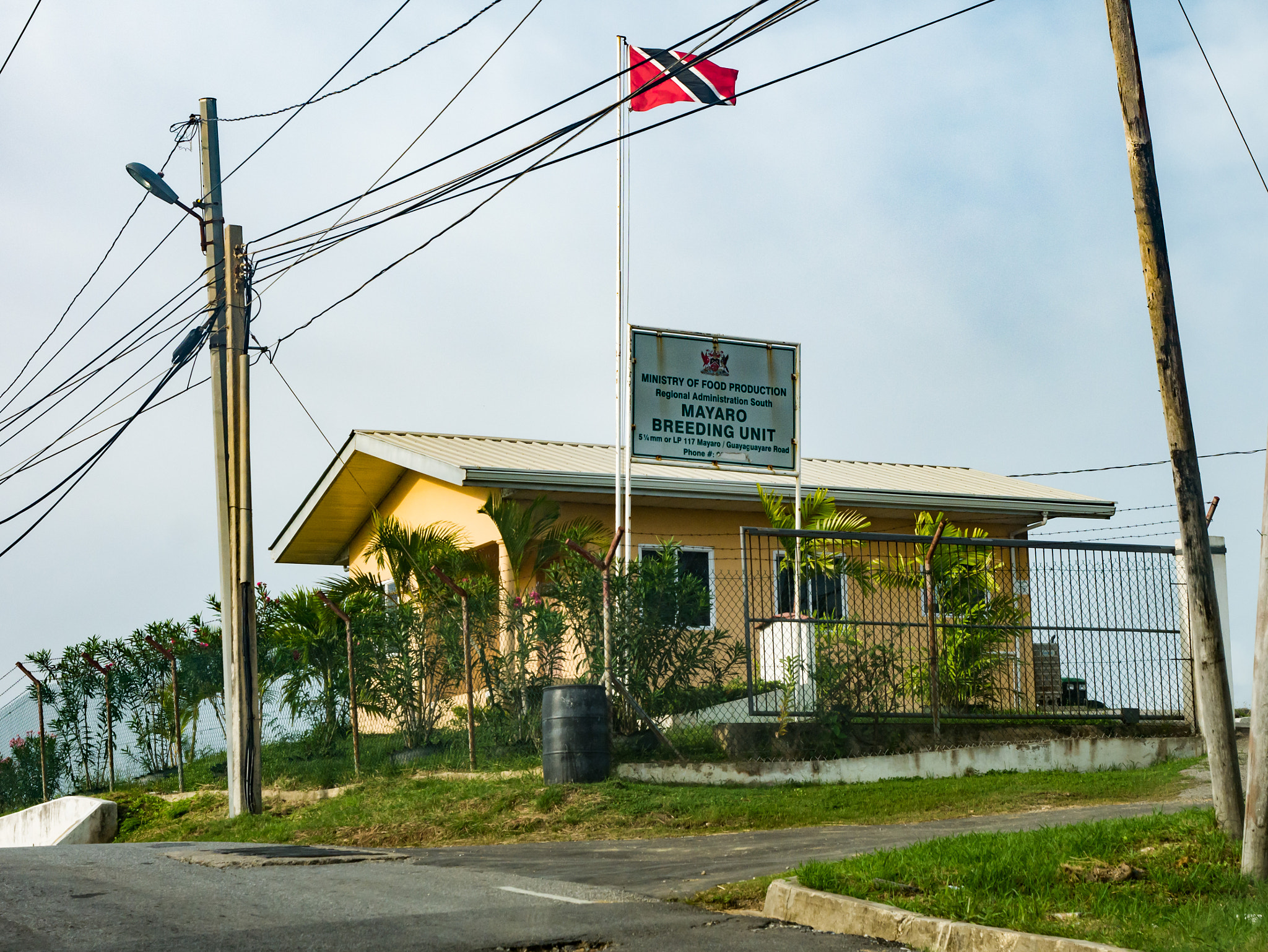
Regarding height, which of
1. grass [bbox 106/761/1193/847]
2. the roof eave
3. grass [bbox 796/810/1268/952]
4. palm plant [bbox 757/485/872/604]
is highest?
the roof eave

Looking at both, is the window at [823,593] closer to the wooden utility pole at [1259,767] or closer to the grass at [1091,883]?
the grass at [1091,883]

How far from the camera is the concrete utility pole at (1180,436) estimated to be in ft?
21.3

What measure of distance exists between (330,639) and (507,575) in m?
2.30

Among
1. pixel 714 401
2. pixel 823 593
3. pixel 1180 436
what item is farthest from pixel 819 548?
pixel 1180 436

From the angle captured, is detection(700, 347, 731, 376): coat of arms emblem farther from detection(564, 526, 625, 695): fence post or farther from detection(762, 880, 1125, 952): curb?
detection(762, 880, 1125, 952): curb

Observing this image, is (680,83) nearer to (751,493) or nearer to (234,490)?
(751,493)

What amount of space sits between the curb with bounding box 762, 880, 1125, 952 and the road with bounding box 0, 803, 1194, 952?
0.11m

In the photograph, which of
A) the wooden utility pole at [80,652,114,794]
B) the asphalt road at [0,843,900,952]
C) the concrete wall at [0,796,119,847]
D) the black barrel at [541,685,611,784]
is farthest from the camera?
the wooden utility pole at [80,652,114,794]

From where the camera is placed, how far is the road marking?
258 inches

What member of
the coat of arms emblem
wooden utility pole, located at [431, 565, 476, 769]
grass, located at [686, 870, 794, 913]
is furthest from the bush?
grass, located at [686, 870, 794, 913]

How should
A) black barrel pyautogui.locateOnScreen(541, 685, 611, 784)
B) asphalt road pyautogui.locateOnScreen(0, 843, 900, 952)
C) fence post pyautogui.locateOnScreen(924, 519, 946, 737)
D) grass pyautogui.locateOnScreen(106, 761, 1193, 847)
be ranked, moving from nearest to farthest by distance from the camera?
asphalt road pyautogui.locateOnScreen(0, 843, 900, 952) < grass pyautogui.locateOnScreen(106, 761, 1193, 847) < black barrel pyautogui.locateOnScreen(541, 685, 611, 784) < fence post pyautogui.locateOnScreen(924, 519, 946, 737)

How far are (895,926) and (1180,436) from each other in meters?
3.14

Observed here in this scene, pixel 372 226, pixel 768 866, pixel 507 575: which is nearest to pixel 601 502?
pixel 507 575

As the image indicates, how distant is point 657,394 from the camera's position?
49.6 feet
